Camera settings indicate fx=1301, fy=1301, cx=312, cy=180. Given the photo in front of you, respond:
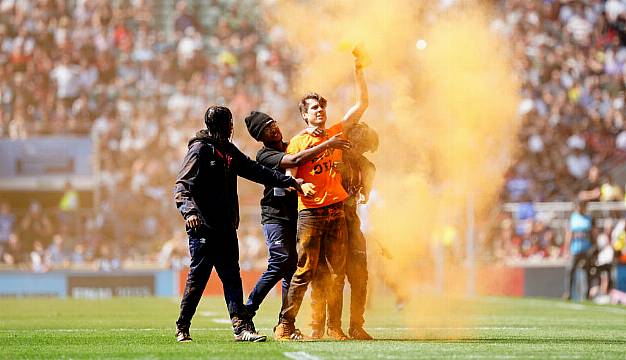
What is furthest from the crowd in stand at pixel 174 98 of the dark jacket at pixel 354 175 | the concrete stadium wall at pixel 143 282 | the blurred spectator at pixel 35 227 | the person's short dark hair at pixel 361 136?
the person's short dark hair at pixel 361 136

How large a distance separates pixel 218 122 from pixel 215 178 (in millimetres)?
499

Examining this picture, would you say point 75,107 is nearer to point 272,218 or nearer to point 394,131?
point 394,131

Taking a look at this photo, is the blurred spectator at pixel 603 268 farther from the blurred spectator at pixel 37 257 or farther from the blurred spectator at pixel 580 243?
the blurred spectator at pixel 37 257

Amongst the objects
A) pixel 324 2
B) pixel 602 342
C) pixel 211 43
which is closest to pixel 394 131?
pixel 324 2

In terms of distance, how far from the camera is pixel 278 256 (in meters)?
11.8

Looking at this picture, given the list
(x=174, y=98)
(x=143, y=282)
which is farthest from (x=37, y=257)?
(x=174, y=98)

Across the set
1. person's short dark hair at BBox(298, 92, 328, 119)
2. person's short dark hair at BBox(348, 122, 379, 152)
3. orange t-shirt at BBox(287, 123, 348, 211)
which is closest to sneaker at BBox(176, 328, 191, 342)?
orange t-shirt at BBox(287, 123, 348, 211)

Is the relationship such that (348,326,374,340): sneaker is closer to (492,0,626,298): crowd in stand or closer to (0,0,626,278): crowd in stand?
(492,0,626,298): crowd in stand

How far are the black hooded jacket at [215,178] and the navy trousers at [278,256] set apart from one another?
0.45m

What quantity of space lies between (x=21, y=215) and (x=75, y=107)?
131 inches

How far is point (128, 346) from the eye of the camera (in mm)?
11461

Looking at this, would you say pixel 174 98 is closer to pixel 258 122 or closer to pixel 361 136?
pixel 361 136

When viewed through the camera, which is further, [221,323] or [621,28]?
[621,28]

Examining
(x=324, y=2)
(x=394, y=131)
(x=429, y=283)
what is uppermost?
(x=324, y=2)
